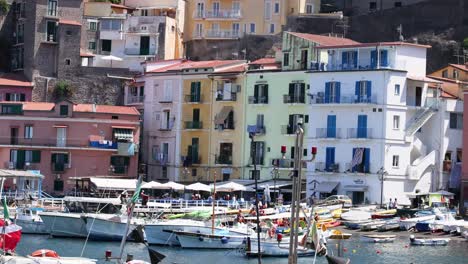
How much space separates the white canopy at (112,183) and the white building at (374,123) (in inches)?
470

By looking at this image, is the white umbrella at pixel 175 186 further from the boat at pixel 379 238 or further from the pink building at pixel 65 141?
the boat at pixel 379 238

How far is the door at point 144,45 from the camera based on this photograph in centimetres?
11962

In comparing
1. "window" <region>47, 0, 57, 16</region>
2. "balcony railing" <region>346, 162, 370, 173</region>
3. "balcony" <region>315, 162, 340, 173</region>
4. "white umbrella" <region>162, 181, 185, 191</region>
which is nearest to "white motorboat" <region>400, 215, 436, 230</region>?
"balcony railing" <region>346, 162, 370, 173</region>

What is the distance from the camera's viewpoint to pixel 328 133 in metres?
96.9

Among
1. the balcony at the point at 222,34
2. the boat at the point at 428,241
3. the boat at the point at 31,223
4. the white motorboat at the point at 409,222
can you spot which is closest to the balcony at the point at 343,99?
the white motorboat at the point at 409,222

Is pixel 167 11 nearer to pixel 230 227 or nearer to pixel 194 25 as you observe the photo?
pixel 194 25

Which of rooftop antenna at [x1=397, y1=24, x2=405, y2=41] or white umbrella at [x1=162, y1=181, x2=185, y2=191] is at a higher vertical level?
rooftop antenna at [x1=397, y1=24, x2=405, y2=41]

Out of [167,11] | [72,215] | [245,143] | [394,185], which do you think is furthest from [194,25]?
[72,215]

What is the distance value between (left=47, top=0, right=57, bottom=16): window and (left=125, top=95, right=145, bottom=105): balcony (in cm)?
997

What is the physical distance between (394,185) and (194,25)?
110 ft

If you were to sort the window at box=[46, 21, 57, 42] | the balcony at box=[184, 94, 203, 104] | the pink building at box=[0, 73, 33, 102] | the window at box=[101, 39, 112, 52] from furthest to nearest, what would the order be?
the window at box=[101, 39, 112, 52] → the window at box=[46, 21, 57, 42] → the pink building at box=[0, 73, 33, 102] → the balcony at box=[184, 94, 203, 104]

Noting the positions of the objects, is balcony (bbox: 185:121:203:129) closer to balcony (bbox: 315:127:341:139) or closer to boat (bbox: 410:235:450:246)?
balcony (bbox: 315:127:341:139)

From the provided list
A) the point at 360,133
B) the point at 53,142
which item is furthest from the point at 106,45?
the point at 360,133

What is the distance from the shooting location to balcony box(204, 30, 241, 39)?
121125mm
